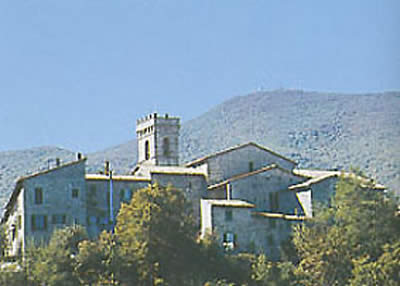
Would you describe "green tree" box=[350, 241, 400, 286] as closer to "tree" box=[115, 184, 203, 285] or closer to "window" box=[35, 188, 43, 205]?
"tree" box=[115, 184, 203, 285]

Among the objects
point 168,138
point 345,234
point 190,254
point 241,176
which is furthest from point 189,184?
point 168,138

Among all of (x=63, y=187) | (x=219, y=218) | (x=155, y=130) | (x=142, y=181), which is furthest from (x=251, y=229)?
(x=155, y=130)

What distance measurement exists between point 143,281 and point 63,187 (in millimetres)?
10723

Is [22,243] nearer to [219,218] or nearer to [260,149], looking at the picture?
[219,218]

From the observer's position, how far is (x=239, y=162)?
279 ft

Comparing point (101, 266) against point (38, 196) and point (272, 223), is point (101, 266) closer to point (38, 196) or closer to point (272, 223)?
point (38, 196)

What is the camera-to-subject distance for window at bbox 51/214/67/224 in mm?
74750

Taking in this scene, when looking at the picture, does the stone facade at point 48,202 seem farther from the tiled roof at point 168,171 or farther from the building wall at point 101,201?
the tiled roof at point 168,171

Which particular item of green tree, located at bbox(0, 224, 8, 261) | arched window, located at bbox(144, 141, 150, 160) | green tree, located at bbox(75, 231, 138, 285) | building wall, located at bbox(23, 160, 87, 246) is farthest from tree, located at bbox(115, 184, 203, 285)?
arched window, located at bbox(144, 141, 150, 160)

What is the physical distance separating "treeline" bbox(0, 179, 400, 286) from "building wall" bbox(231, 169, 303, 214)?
433 centimetres

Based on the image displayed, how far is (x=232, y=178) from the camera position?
8275 cm

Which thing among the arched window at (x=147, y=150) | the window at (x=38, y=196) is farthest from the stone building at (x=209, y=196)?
the arched window at (x=147, y=150)

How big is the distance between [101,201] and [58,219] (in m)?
4.36

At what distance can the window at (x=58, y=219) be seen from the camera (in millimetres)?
74750
